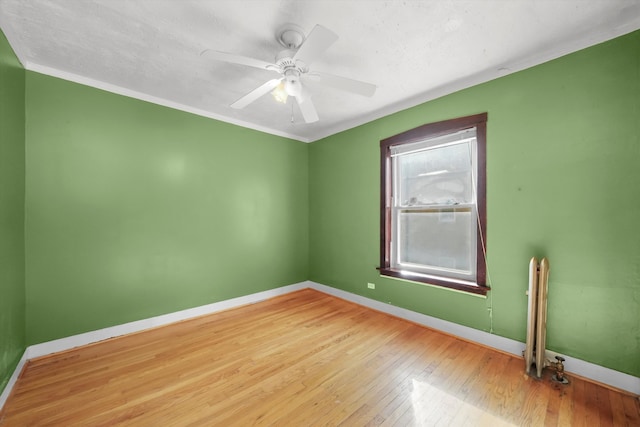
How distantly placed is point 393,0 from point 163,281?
352 centimetres

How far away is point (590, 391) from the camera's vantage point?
6.01ft

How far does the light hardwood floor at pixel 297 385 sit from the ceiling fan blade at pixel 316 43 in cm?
239

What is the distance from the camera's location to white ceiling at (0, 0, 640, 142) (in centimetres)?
167

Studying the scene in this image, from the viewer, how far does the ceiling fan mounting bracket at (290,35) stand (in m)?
1.82

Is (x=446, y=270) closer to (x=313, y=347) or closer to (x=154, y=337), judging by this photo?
(x=313, y=347)

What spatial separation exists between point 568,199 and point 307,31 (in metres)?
2.50

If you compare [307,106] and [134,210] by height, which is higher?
[307,106]

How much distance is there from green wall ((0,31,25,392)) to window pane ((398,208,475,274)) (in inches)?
147

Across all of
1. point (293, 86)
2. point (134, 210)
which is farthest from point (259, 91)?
point (134, 210)

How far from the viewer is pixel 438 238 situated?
116 inches

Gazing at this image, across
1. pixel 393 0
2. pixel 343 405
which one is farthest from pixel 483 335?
pixel 393 0

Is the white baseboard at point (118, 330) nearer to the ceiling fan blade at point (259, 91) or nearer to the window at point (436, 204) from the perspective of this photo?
the window at point (436, 204)

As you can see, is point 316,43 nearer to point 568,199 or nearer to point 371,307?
point 568,199

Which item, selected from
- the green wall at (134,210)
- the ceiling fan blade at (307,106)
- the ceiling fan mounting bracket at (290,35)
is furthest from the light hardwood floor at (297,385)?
Result: the ceiling fan mounting bracket at (290,35)
